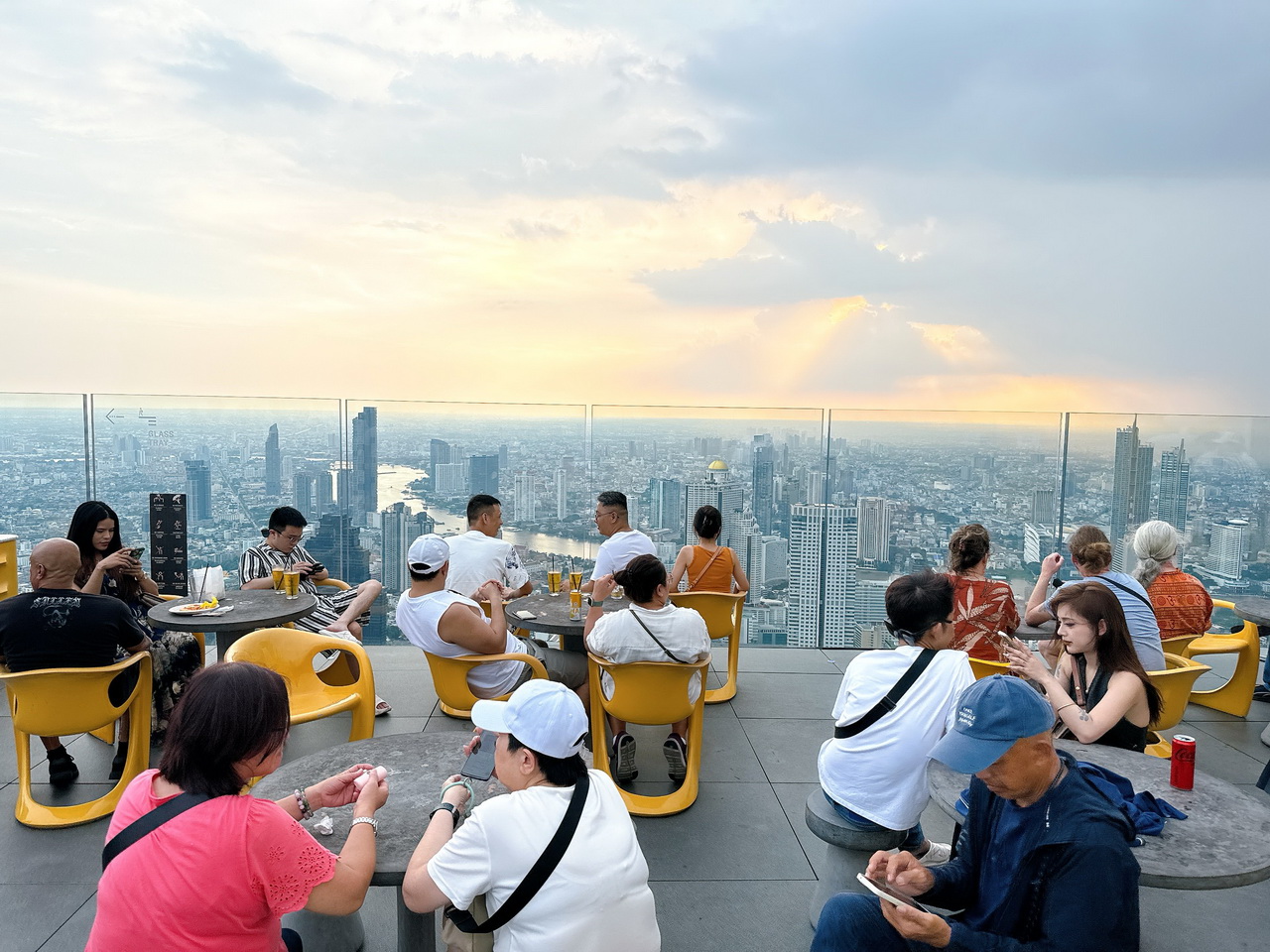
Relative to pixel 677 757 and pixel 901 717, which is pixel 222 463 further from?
pixel 901 717

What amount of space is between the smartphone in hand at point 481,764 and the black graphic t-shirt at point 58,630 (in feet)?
8.92

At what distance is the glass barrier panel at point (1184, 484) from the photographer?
7.54 metres

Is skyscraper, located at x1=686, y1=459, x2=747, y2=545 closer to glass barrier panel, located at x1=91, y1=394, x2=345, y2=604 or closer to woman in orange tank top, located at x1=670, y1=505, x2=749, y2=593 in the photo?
woman in orange tank top, located at x1=670, y1=505, x2=749, y2=593

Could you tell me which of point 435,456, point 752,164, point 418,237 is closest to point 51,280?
point 418,237

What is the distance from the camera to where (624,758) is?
4387mm

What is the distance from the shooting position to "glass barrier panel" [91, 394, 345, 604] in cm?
727

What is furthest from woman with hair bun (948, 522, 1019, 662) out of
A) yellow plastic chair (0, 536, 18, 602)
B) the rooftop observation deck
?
yellow plastic chair (0, 536, 18, 602)

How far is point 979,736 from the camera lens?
1770mm

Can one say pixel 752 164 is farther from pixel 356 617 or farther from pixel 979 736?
pixel 979 736

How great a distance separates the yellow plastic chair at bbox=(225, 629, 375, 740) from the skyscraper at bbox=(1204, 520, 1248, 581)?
791cm

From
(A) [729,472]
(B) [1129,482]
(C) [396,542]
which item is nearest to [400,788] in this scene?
(C) [396,542]

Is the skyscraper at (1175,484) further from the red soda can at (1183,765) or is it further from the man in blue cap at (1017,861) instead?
the man in blue cap at (1017,861)

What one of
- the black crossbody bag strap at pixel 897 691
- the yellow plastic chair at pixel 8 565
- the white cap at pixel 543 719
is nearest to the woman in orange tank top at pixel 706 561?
the black crossbody bag strap at pixel 897 691

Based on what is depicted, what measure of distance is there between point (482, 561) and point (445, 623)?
1.34m
